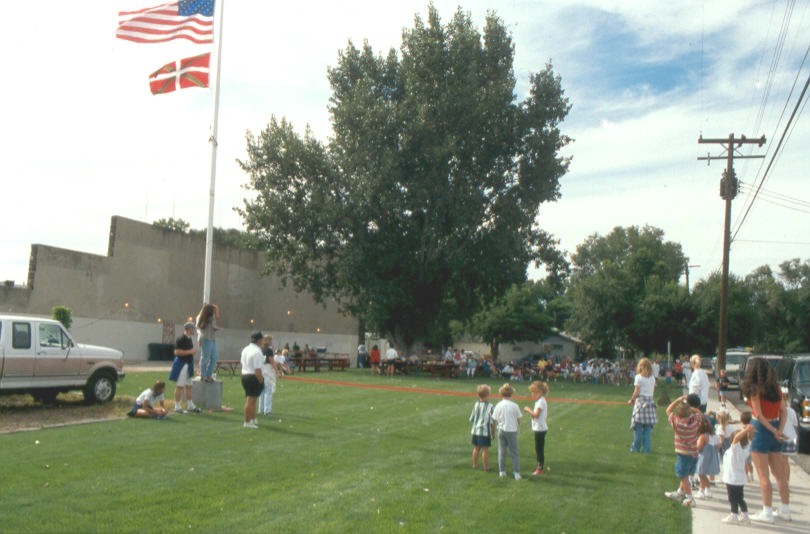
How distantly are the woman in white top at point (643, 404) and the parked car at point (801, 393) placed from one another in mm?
4121

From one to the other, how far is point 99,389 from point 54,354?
1.35 m

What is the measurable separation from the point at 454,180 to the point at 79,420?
2774 cm

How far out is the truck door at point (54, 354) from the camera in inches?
599

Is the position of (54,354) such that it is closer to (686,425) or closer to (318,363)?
(686,425)

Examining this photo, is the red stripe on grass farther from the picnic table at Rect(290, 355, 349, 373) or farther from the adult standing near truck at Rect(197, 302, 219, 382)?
the adult standing near truck at Rect(197, 302, 219, 382)

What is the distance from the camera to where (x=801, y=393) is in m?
15.8

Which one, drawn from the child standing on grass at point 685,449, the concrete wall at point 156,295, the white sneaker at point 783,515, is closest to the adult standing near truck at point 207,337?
the child standing on grass at point 685,449

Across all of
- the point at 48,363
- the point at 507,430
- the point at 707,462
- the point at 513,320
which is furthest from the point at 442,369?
the point at 513,320

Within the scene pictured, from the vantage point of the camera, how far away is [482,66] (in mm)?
39688

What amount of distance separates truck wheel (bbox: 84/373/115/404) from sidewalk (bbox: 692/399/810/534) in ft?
40.6

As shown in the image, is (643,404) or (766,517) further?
(643,404)

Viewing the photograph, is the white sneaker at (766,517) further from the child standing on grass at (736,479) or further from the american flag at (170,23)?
the american flag at (170,23)

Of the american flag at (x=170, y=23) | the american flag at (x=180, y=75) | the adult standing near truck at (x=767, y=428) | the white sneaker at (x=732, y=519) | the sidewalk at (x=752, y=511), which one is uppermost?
the american flag at (x=170, y=23)

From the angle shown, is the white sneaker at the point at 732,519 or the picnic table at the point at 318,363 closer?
the white sneaker at the point at 732,519
